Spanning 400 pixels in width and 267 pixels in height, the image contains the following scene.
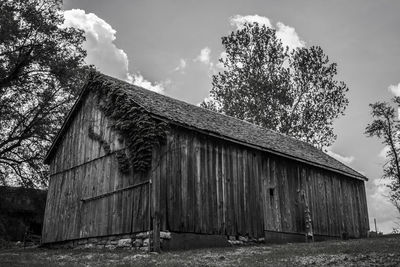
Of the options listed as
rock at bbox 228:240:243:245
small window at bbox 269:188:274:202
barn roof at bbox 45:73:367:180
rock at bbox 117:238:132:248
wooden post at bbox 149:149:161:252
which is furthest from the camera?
small window at bbox 269:188:274:202

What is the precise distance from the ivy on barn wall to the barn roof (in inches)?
10.1

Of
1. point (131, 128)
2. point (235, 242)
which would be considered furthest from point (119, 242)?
point (235, 242)

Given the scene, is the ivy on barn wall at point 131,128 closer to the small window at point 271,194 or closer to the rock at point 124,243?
the rock at point 124,243

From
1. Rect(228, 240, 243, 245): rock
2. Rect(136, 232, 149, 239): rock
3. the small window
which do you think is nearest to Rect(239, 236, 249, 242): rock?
Rect(228, 240, 243, 245): rock

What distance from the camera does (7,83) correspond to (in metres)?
26.6

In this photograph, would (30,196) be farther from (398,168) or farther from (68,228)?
(398,168)

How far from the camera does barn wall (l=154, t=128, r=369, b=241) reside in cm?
1744

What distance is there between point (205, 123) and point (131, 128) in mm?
3761

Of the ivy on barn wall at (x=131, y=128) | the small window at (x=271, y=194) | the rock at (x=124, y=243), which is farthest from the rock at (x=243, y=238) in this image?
the ivy on barn wall at (x=131, y=128)

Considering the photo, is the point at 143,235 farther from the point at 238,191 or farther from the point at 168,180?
the point at 238,191

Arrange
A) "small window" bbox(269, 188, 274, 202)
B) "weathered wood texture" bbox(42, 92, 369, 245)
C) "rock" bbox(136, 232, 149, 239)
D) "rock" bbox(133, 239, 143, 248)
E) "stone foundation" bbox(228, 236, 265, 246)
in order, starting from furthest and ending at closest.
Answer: "small window" bbox(269, 188, 274, 202) → "stone foundation" bbox(228, 236, 265, 246) → "weathered wood texture" bbox(42, 92, 369, 245) → "rock" bbox(133, 239, 143, 248) → "rock" bbox(136, 232, 149, 239)

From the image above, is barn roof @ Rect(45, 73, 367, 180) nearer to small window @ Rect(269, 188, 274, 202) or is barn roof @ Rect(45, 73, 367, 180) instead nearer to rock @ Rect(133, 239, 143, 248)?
small window @ Rect(269, 188, 274, 202)

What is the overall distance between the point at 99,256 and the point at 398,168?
23641mm

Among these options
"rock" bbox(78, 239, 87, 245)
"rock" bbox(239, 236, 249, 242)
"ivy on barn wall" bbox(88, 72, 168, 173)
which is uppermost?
"ivy on barn wall" bbox(88, 72, 168, 173)
